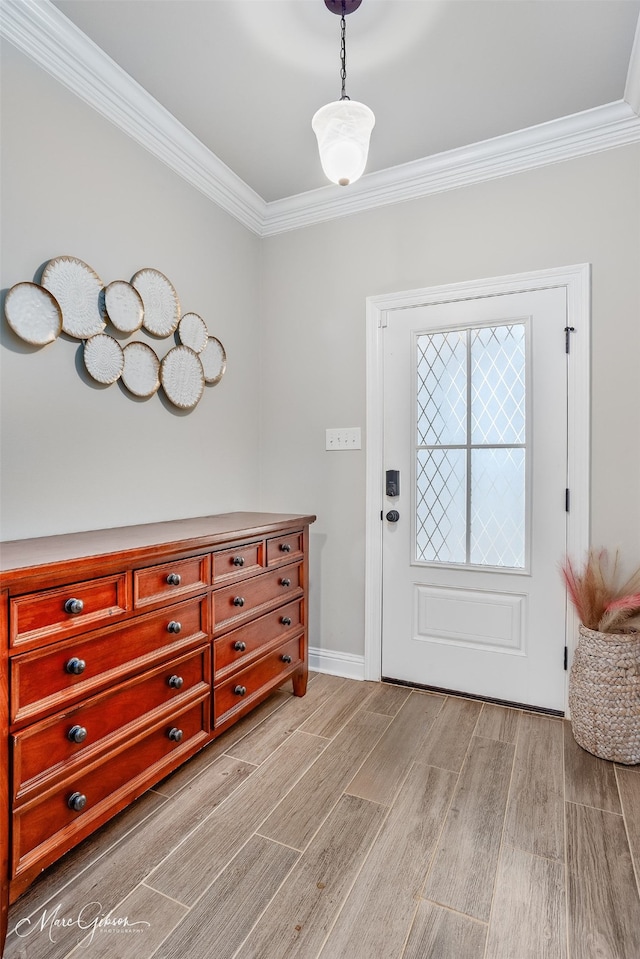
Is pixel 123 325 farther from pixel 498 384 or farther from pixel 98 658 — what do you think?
pixel 498 384

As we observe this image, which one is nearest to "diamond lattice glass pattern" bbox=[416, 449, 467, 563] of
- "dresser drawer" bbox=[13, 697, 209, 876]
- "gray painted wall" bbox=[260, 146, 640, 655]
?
"gray painted wall" bbox=[260, 146, 640, 655]

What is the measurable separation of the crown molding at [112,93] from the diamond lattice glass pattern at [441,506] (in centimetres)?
174

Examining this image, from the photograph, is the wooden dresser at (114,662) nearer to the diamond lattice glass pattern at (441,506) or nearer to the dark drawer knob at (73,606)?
the dark drawer knob at (73,606)

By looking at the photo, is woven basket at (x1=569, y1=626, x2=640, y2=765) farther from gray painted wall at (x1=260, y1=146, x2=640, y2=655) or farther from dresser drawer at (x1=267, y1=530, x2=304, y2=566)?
dresser drawer at (x1=267, y1=530, x2=304, y2=566)

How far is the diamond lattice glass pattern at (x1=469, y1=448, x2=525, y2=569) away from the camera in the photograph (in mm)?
2350

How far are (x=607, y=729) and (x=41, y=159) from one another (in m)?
2.92

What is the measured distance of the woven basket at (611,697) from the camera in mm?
1894

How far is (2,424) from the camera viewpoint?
164 centimetres

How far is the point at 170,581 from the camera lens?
165 centimetres

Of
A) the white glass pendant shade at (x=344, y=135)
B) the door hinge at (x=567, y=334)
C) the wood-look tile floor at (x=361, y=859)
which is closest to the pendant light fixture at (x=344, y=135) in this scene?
the white glass pendant shade at (x=344, y=135)

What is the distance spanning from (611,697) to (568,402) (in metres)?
1.21

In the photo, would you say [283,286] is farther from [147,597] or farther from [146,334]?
[147,597]

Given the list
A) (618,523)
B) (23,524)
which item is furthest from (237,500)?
(618,523)

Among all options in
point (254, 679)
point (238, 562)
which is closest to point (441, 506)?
point (238, 562)
